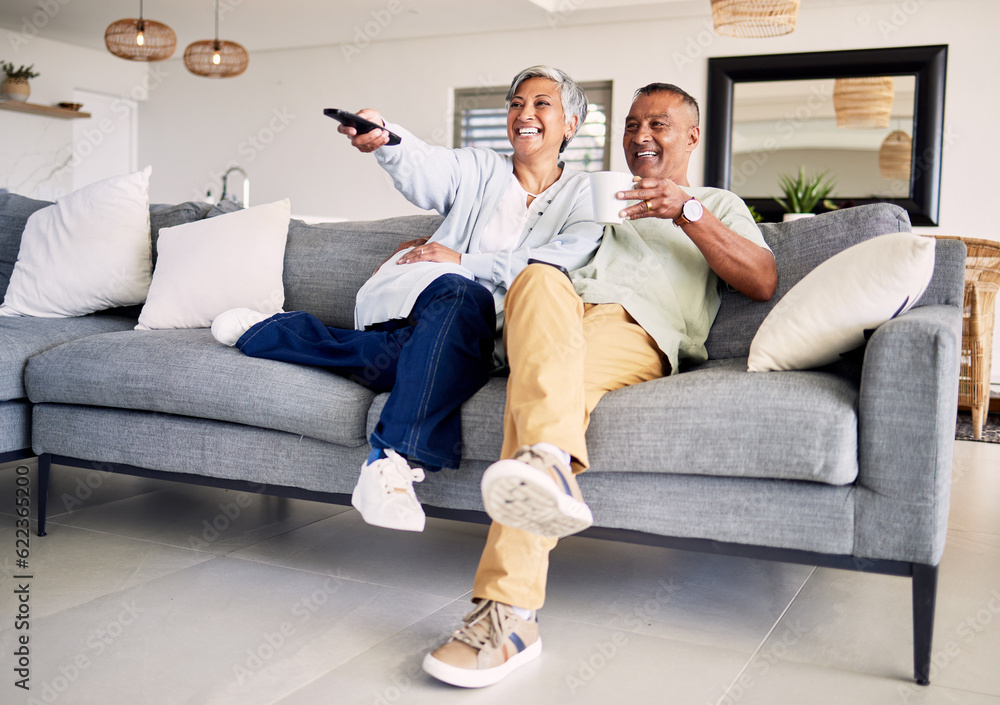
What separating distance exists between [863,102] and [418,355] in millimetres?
4785

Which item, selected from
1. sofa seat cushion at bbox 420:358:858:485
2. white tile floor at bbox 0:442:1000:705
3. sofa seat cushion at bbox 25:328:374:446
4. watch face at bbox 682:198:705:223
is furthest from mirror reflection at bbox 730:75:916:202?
sofa seat cushion at bbox 25:328:374:446

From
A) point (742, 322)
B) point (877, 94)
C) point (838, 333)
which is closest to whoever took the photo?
point (838, 333)

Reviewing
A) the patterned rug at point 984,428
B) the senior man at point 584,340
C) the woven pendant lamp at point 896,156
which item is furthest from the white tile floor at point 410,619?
the woven pendant lamp at point 896,156

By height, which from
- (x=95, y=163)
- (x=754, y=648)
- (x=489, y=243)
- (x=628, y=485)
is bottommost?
(x=754, y=648)

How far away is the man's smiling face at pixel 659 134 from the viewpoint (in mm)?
Answer: 2184

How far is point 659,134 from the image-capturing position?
219 centimetres

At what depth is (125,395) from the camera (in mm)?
2078

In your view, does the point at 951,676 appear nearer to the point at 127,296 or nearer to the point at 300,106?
the point at 127,296

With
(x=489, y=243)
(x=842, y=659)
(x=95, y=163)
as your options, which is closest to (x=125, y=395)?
(x=489, y=243)

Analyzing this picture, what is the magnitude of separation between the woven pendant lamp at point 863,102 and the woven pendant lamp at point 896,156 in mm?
105

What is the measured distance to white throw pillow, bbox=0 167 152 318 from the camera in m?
2.66

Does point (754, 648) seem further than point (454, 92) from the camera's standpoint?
No

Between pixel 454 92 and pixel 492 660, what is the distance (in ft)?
18.8

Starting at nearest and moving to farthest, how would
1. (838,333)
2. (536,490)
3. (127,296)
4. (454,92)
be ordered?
(536,490), (838,333), (127,296), (454,92)
